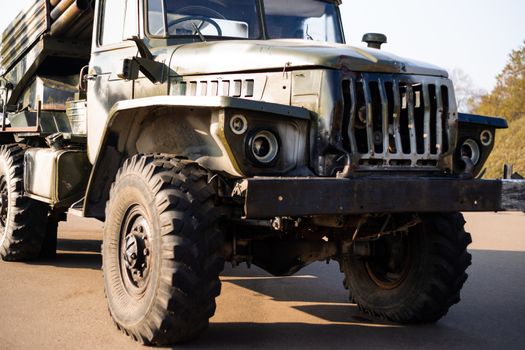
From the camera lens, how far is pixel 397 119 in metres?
5.18

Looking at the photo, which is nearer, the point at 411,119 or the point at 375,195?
the point at 375,195

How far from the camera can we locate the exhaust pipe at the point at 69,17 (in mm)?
7753

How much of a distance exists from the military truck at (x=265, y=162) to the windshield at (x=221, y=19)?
1 cm

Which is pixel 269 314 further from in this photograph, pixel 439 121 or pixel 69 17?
pixel 69 17

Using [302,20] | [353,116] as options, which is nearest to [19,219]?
[302,20]

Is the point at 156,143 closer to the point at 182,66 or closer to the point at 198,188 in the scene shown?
the point at 182,66

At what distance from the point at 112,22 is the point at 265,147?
2.58 m

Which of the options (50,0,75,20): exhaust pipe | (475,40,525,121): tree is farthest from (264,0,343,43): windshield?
(475,40,525,121): tree

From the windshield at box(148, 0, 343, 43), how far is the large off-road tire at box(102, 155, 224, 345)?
1.43 meters

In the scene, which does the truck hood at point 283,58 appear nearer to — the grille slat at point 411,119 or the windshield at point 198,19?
the grille slat at point 411,119

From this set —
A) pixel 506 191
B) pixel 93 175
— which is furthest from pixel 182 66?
pixel 506 191

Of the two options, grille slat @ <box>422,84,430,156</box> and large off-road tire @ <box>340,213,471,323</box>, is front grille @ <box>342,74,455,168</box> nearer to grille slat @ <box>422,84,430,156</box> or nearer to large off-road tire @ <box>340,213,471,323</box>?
grille slat @ <box>422,84,430,156</box>

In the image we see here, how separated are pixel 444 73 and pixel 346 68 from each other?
0.87 m

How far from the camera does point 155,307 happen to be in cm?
492
